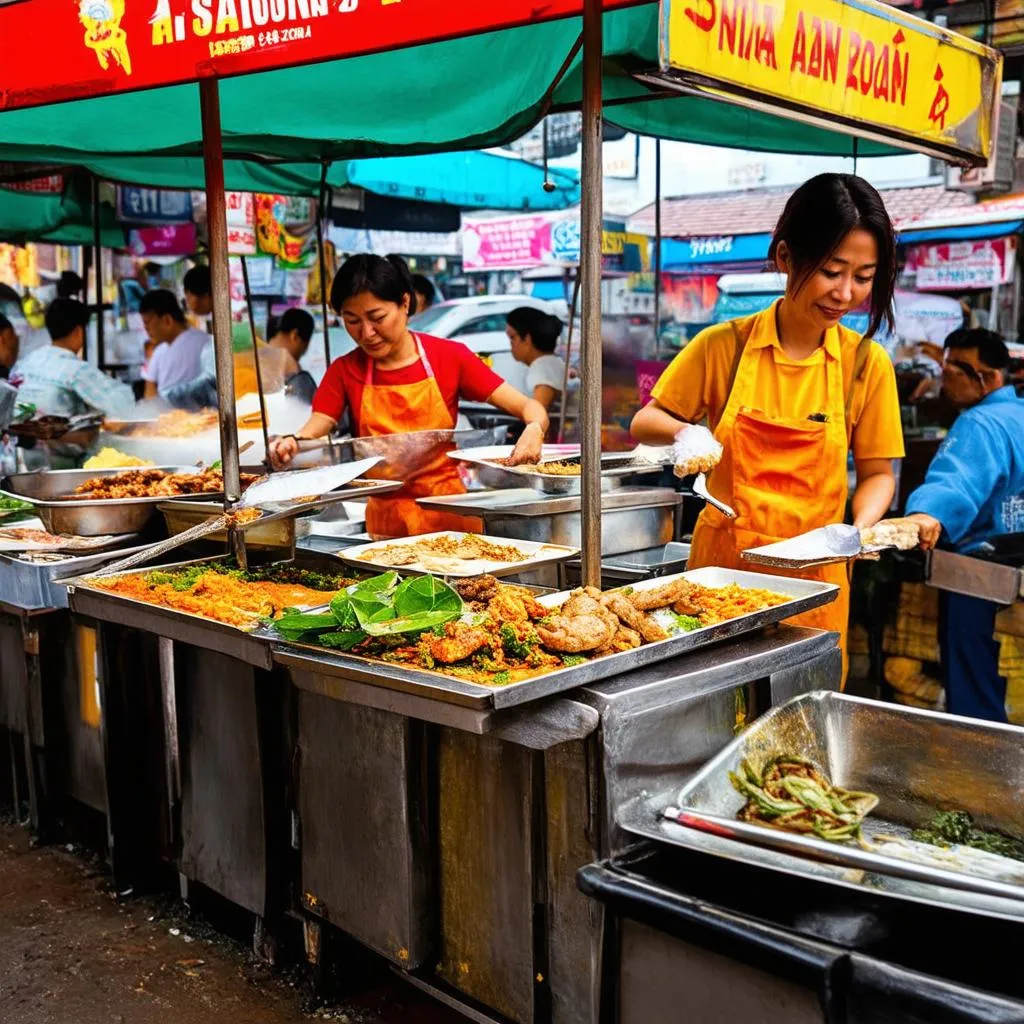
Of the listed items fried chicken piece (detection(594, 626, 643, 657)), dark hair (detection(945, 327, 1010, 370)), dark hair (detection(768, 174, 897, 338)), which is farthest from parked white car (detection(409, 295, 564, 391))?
fried chicken piece (detection(594, 626, 643, 657))

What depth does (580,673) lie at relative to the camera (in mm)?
2027

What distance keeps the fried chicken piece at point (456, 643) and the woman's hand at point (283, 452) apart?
1.66m

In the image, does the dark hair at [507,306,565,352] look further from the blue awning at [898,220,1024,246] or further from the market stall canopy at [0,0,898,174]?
the blue awning at [898,220,1024,246]

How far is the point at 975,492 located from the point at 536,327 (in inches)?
138

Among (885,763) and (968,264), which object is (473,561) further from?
(968,264)

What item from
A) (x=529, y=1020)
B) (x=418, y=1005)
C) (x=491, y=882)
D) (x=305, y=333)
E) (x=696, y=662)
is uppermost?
(x=305, y=333)

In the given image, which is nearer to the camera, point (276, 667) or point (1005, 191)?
point (276, 667)

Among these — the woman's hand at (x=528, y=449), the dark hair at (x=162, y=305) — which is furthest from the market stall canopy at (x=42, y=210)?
the woman's hand at (x=528, y=449)

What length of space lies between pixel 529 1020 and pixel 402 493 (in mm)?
2175

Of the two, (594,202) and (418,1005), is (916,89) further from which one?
(418,1005)

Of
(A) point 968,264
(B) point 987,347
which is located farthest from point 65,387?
(A) point 968,264

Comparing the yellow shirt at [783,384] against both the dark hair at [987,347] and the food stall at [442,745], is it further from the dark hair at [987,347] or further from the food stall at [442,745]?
the dark hair at [987,347]

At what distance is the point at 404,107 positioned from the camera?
4.41m

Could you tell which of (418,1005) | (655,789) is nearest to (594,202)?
(655,789)
